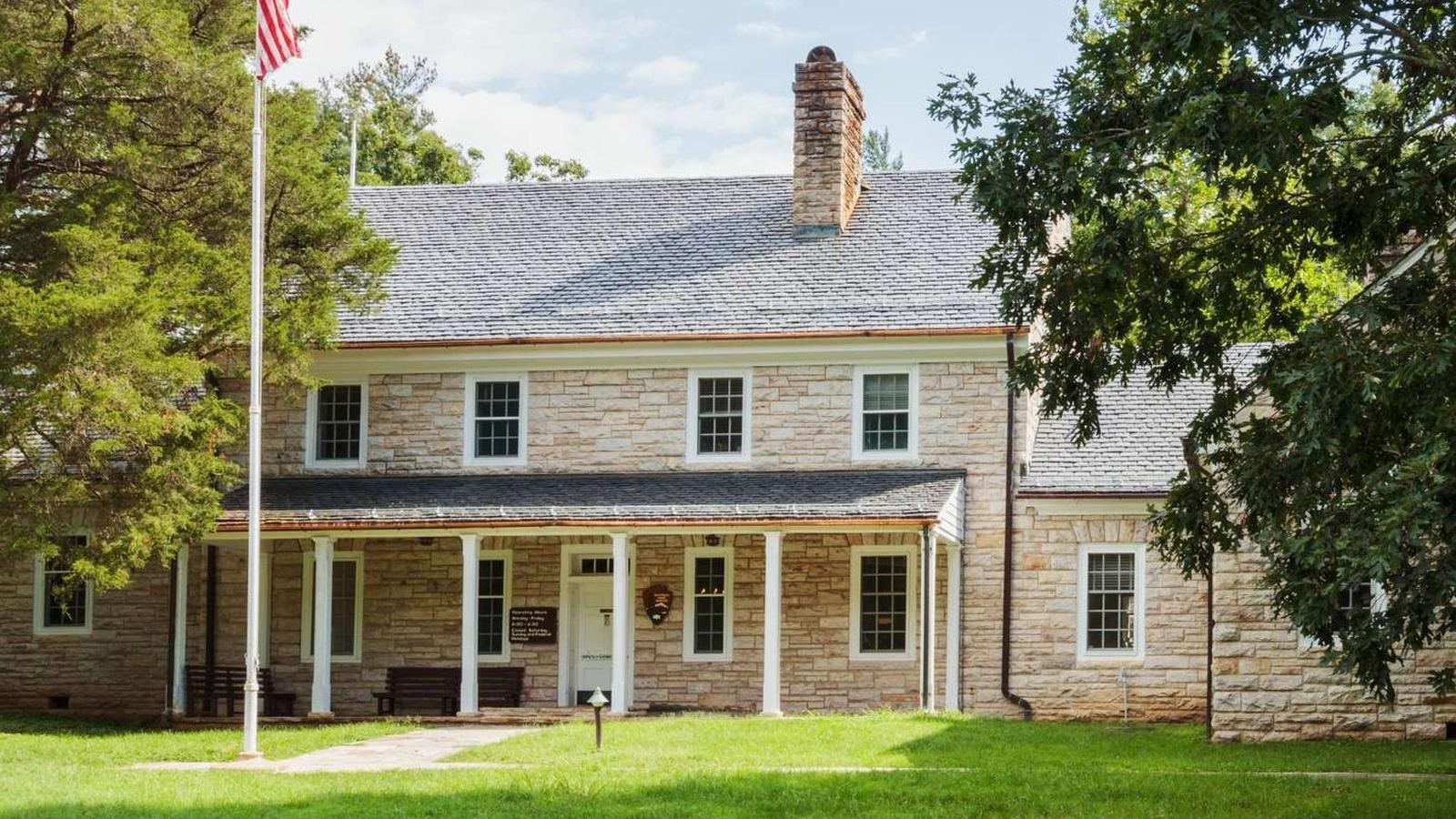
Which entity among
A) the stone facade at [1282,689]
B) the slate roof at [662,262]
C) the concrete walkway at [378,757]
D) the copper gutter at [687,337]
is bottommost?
the concrete walkway at [378,757]

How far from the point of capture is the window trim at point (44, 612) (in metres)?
30.0

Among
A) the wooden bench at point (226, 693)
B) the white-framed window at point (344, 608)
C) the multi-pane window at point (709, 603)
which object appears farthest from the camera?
the white-framed window at point (344, 608)

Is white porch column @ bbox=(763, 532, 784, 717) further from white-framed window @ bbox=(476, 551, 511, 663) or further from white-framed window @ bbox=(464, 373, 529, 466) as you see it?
white-framed window @ bbox=(464, 373, 529, 466)

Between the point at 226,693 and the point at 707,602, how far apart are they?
22.3ft

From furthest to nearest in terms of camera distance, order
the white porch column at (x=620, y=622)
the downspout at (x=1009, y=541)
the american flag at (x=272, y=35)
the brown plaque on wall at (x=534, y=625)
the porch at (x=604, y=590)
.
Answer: the brown plaque on wall at (x=534, y=625) → the downspout at (x=1009, y=541) → the porch at (x=604, y=590) → the white porch column at (x=620, y=622) → the american flag at (x=272, y=35)

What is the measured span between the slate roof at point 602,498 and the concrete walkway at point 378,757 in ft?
11.3

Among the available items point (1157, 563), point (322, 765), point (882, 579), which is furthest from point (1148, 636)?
point (322, 765)

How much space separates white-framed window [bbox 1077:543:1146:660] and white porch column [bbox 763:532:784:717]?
427 cm

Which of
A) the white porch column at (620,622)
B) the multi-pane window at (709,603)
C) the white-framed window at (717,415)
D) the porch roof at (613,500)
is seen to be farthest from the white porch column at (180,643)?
the white-framed window at (717,415)

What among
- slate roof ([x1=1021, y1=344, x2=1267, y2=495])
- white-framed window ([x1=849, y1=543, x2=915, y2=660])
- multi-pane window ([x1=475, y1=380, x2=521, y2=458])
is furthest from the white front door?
slate roof ([x1=1021, y1=344, x2=1267, y2=495])

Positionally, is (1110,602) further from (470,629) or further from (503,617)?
(470,629)

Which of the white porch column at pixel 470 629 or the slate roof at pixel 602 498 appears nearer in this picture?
the slate roof at pixel 602 498

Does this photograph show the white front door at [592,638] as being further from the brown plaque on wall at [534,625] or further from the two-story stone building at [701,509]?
the brown plaque on wall at [534,625]

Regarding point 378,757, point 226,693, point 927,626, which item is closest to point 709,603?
point 927,626
